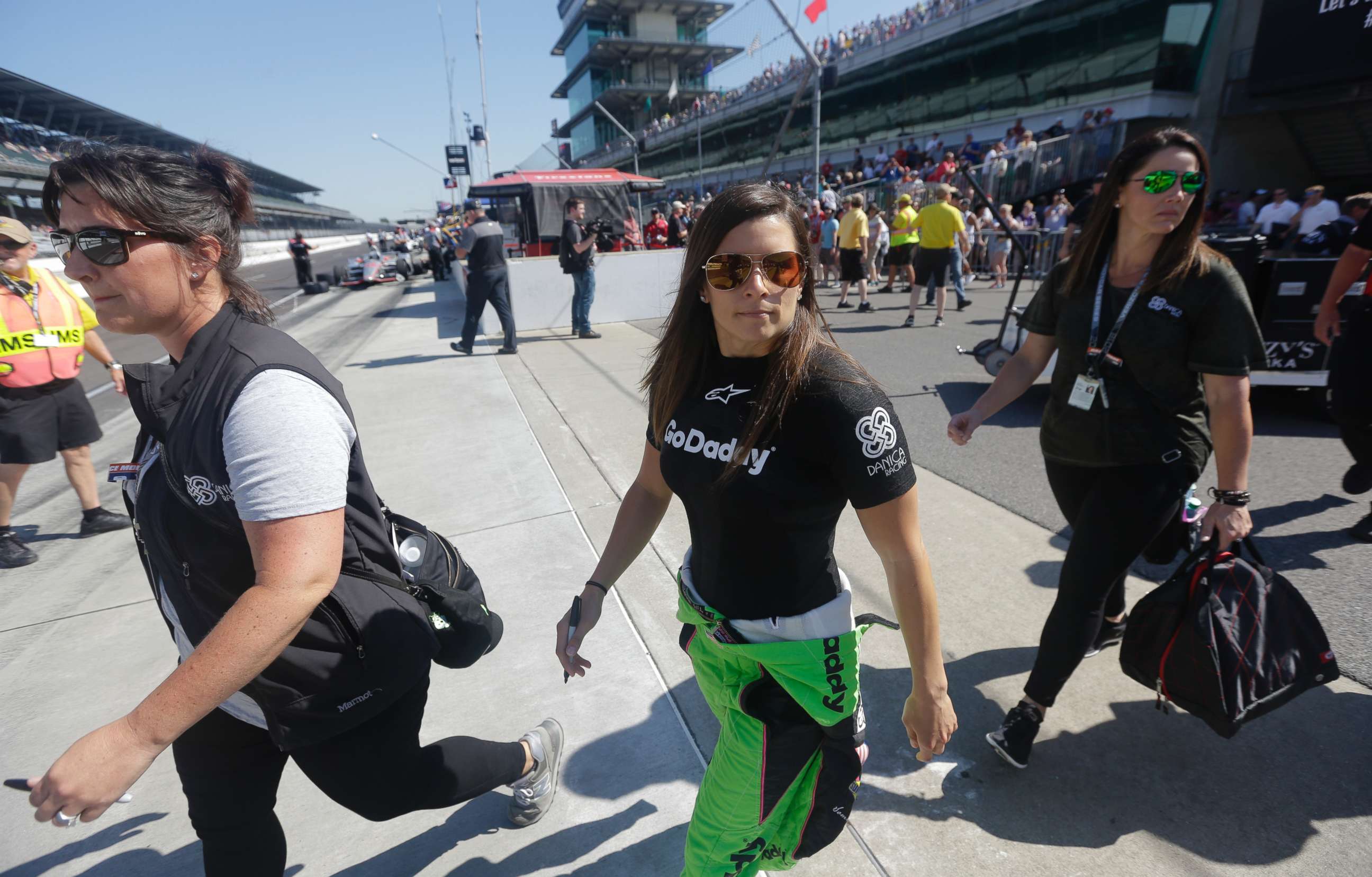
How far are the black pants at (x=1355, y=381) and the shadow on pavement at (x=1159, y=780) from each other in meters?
1.46

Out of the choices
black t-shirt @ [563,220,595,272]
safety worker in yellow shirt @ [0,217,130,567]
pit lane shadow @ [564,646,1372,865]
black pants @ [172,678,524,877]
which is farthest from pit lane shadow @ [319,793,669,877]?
black t-shirt @ [563,220,595,272]

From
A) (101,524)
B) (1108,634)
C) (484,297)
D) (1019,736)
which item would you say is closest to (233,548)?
(1019,736)

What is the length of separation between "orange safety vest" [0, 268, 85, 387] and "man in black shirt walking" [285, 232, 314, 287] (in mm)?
17790

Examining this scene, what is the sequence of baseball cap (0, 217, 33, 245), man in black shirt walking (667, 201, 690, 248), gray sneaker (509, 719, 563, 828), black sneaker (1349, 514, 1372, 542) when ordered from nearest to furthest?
gray sneaker (509, 719, 563, 828) < black sneaker (1349, 514, 1372, 542) < baseball cap (0, 217, 33, 245) < man in black shirt walking (667, 201, 690, 248)

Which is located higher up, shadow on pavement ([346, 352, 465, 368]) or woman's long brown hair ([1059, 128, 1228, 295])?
woman's long brown hair ([1059, 128, 1228, 295])

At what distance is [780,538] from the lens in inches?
57.1

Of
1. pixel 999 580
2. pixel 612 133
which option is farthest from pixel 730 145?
pixel 999 580

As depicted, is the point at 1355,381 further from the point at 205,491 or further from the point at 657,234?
the point at 657,234

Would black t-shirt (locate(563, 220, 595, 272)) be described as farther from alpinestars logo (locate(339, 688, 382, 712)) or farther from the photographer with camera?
alpinestars logo (locate(339, 688, 382, 712))

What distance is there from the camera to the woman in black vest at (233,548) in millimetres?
1158

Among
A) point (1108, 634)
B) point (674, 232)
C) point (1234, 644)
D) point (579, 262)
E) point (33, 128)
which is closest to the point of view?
point (1234, 644)

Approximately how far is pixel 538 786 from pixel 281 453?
143 cm

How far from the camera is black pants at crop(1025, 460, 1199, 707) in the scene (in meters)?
2.10

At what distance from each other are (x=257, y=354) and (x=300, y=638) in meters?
0.57
